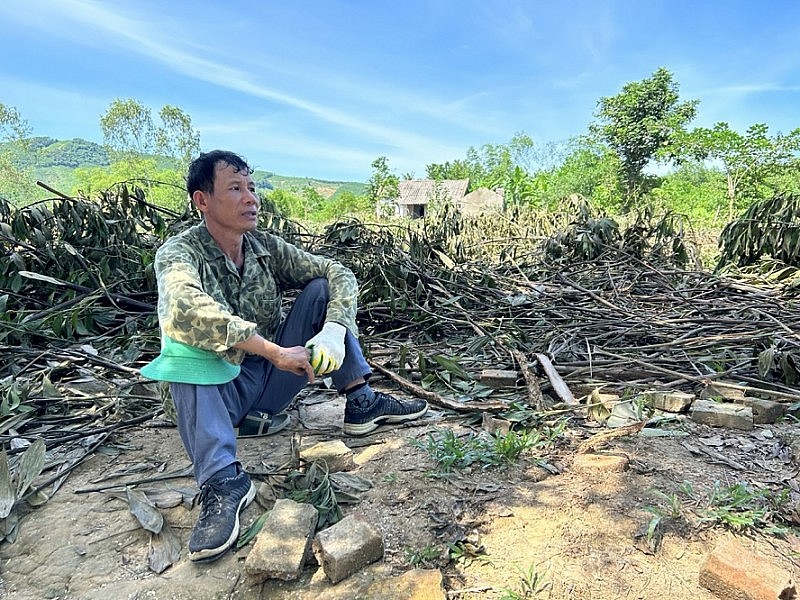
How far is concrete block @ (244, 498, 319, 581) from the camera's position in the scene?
4.09 ft

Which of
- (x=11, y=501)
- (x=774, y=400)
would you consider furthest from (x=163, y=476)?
(x=774, y=400)

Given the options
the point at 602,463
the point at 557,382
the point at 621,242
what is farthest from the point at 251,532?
the point at 621,242

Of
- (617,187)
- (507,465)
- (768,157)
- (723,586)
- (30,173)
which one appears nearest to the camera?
(723,586)

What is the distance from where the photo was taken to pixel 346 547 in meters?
1.27

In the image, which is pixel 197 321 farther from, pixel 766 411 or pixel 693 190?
pixel 693 190

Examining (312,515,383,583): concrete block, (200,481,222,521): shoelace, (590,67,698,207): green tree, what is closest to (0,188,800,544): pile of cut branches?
(200,481,222,521): shoelace

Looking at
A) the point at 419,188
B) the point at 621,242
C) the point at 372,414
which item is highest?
the point at 419,188

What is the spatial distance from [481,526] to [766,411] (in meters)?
1.33

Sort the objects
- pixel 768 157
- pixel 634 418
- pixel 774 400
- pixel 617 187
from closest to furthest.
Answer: pixel 634 418
pixel 774 400
pixel 768 157
pixel 617 187

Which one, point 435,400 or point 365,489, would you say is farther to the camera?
point 435,400

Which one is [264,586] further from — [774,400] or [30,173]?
[30,173]

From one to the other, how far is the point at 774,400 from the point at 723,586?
55.5 inches

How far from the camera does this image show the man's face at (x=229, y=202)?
1.82 meters

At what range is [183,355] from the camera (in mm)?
1549
